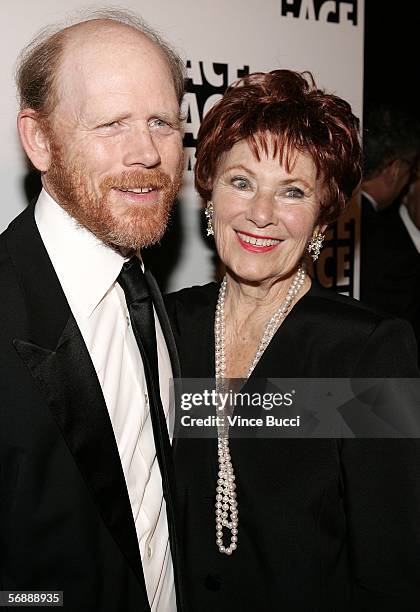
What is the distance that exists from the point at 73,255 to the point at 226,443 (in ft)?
2.24

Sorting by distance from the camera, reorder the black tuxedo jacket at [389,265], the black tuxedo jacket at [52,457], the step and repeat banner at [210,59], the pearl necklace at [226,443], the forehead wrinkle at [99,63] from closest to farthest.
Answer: the black tuxedo jacket at [52,457] < the forehead wrinkle at [99,63] < the pearl necklace at [226,443] < the step and repeat banner at [210,59] < the black tuxedo jacket at [389,265]

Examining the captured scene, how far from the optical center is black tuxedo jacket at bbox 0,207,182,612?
143cm

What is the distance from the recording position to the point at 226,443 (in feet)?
6.17

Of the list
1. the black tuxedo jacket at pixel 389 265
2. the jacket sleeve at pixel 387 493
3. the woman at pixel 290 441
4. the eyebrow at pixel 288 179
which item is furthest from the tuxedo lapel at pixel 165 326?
the black tuxedo jacket at pixel 389 265

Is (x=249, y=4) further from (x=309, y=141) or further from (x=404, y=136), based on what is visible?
(x=404, y=136)

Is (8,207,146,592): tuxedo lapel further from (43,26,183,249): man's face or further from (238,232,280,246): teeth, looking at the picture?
(238,232,280,246): teeth

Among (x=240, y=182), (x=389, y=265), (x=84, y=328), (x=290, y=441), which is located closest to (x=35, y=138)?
(x=84, y=328)

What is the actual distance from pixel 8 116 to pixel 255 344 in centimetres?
102

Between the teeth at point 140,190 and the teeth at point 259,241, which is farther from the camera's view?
the teeth at point 259,241

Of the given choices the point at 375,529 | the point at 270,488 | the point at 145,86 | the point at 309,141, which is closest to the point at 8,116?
the point at 145,86

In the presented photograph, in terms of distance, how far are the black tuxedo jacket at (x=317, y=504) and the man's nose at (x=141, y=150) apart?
639 mm

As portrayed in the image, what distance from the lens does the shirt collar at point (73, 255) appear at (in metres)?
1.57

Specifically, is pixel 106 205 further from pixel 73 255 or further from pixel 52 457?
pixel 52 457

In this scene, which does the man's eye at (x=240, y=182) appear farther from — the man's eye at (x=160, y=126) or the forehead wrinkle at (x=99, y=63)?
the forehead wrinkle at (x=99, y=63)
